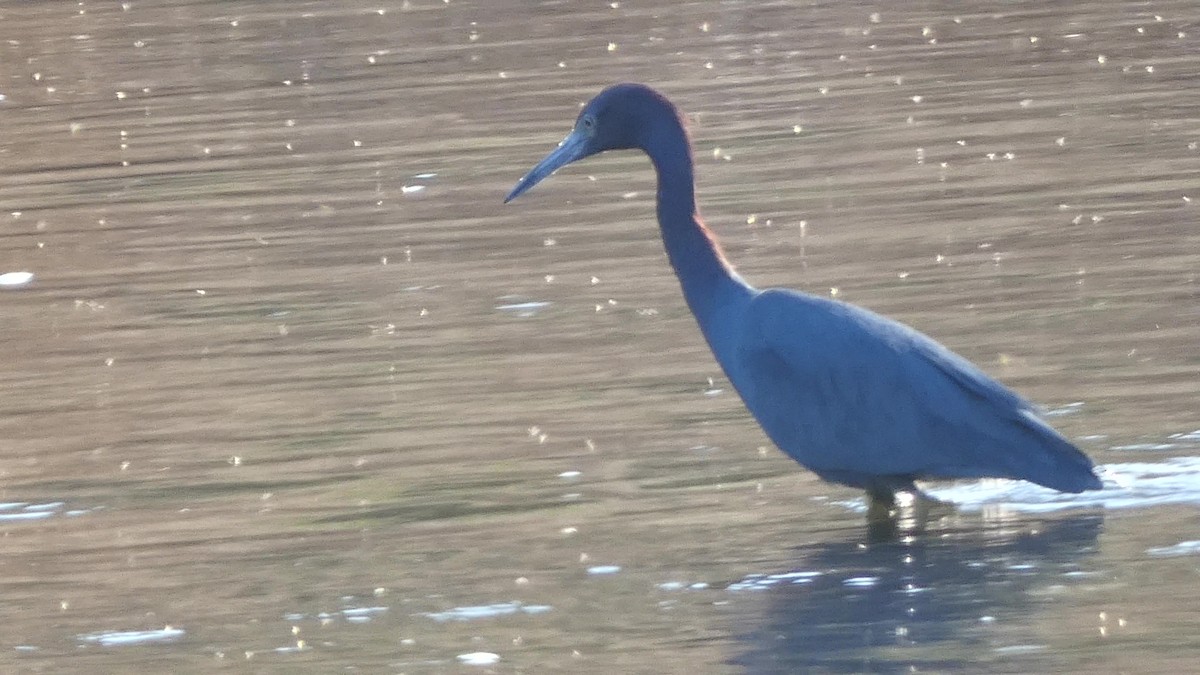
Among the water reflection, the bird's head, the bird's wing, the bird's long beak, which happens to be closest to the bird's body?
the bird's wing

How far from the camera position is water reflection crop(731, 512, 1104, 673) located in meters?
6.43

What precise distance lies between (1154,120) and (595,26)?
300 inches

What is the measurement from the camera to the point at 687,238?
8.30 m

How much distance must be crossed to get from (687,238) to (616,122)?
0.59m

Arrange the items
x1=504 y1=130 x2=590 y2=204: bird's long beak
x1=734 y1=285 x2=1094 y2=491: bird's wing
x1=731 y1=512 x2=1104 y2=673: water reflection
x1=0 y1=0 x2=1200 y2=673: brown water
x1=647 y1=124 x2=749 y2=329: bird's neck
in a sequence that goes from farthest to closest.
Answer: x1=504 y1=130 x2=590 y2=204: bird's long beak, x1=647 y1=124 x2=749 y2=329: bird's neck, x1=734 y1=285 x2=1094 y2=491: bird's wing, x1=0 y1=0 x2=1200 y2=673: brown water, x1=731 y1=512 x2=1104 y2=673: water reflection

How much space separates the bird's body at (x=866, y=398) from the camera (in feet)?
24.4

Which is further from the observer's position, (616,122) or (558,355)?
(558,355)

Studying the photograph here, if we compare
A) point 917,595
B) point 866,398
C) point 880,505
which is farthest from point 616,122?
point 917,595

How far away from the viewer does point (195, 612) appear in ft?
23.6

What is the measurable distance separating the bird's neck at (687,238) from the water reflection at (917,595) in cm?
104

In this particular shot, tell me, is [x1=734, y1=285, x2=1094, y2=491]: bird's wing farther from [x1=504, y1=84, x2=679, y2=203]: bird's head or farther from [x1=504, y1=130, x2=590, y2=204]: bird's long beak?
[x1=504, y1=130, x2=590, y2=204]: bird's long beak

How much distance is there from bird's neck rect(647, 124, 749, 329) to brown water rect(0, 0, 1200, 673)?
0.60 metres

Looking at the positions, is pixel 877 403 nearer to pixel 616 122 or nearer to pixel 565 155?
pixel 616 122

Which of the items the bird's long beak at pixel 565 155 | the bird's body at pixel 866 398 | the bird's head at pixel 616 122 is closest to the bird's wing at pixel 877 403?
the bird's body at pixel 866 398
